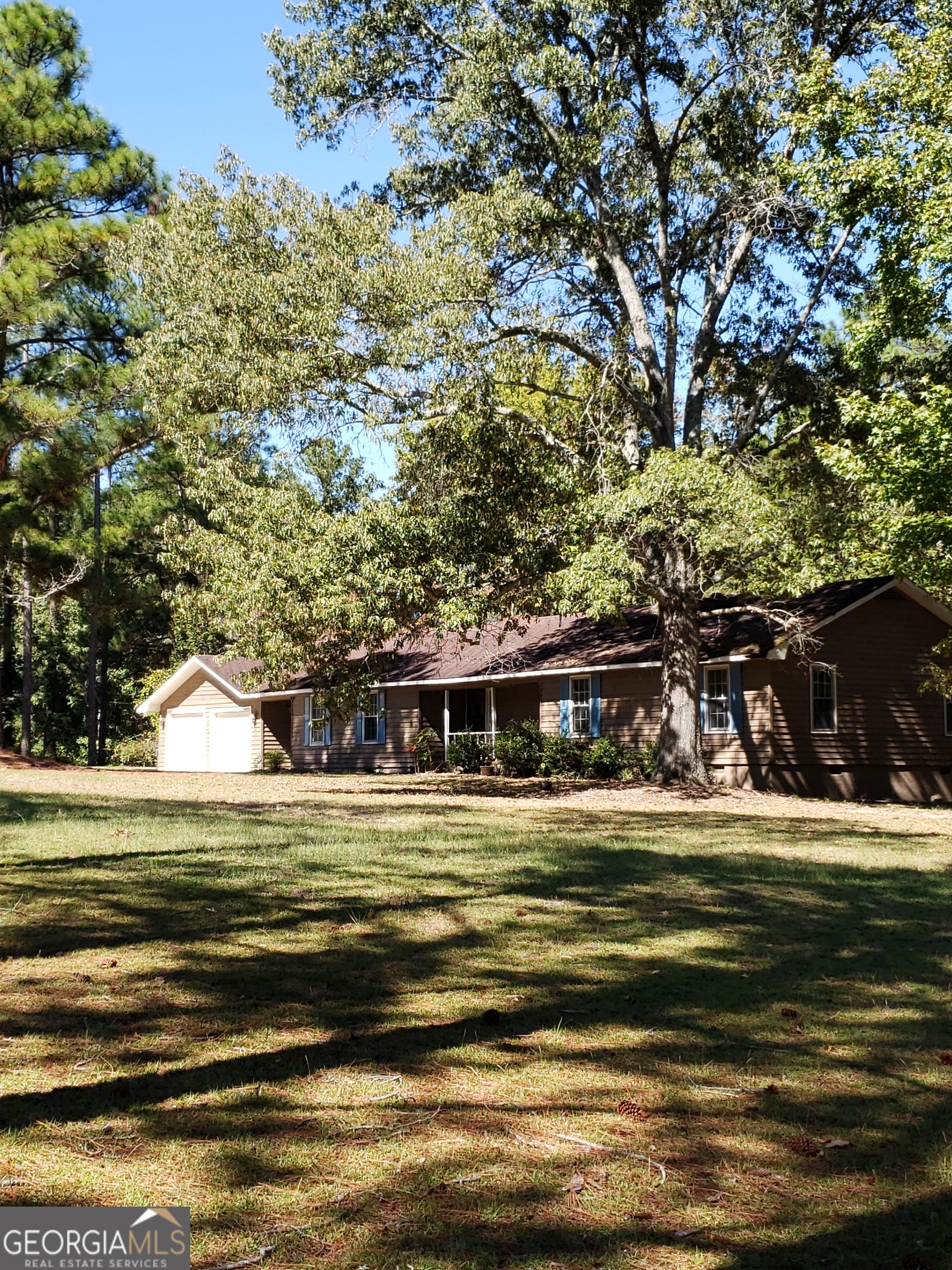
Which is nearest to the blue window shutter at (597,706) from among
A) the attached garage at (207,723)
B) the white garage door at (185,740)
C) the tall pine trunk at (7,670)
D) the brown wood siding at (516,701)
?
the brown wood siding at (516,701)

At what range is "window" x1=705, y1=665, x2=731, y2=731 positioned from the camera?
2606cm

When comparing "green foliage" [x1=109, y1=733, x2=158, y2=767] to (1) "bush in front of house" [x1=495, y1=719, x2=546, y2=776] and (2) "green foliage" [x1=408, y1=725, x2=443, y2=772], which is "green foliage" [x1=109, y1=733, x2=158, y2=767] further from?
(1) "bush in front of house" [x1=495, y1=719, x2=546, y2=776]

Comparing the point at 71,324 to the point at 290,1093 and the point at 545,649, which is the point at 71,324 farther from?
the point at 290,1093

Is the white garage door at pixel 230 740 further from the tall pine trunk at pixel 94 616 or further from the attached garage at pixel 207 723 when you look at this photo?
the tall pine trunk at pixel 94 616

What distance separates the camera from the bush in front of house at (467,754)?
104 feet

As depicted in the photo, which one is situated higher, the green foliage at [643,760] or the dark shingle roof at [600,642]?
the dark shingle roof at [600,642]

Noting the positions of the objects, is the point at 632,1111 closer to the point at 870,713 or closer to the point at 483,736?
the point at 870,713

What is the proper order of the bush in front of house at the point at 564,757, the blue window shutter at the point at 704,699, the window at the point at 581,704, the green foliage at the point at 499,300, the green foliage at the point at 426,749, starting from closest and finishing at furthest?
the green foliage at the point at 499,300 → the blue window shutter at the point at 704,699 → the bush in front of house at the point at 564,757 → the window at the point at 581,704 → the green foliage at the point at 426,749

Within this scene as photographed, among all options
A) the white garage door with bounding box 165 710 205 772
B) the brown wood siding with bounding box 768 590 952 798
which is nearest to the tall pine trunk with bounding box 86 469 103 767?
the white garage door with bounding box 165 710 205 772

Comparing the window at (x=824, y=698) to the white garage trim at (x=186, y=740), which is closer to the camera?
the window at (x=824, y=698)

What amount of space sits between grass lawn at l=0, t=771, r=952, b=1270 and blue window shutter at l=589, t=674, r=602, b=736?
59.1ft

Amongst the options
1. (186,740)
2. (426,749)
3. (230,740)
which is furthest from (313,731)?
(186,740)

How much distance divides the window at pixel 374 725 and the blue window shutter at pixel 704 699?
1232cm

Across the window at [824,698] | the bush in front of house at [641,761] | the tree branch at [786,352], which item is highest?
the tree branch at [786,352]
